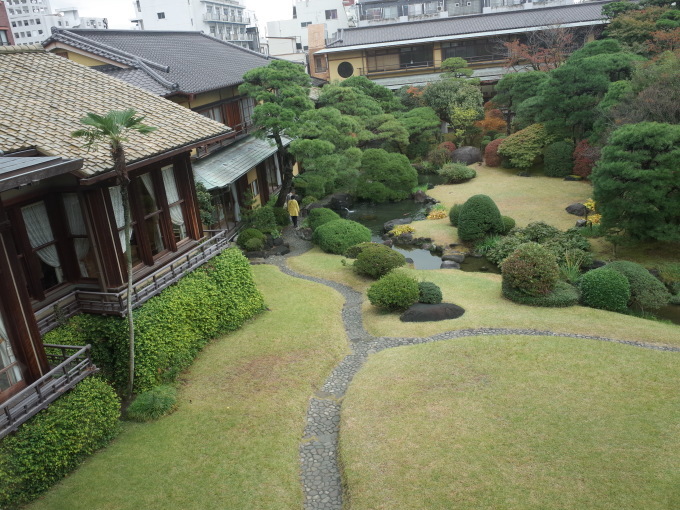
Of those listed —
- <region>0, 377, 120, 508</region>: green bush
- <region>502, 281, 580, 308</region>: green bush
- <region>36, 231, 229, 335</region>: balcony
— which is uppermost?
<region>36, 231, 229, 335</region>: balcony

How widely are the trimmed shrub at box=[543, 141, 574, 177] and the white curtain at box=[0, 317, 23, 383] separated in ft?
95.0

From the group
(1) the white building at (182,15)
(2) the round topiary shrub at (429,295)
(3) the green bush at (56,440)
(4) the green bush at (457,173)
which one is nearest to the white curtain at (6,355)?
(3) the green bush at (56,440)

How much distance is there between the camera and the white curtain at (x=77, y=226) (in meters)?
11.2

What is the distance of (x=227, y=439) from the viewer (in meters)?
9.99

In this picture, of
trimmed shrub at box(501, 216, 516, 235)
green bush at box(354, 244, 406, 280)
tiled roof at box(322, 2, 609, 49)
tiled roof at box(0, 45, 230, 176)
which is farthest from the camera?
tiled roof at box(322, 2, 609, 49)

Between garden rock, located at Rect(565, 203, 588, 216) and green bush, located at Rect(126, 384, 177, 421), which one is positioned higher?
green bush, located at Rect(126, 384, 177, 421)

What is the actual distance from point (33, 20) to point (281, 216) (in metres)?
78.0

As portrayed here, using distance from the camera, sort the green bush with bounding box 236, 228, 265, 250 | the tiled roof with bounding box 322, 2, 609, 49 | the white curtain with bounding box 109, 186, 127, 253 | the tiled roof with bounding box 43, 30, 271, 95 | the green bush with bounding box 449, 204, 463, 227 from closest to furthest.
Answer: the white curtain with bounding box 109, 186, 127, 253
the tiled roof with bounding box 43, 30, 271, 95
the green bush with bounding box 236, 228, 265, 250
the green bush with bounding box 449, 204, 463, 227
the tiled roof with bounding box 322, 2, 609, 49

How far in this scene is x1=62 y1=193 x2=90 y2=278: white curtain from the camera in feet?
36.7

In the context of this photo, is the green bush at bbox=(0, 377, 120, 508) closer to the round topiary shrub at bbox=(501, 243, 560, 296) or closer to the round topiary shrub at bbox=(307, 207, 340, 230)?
the round topiary shrub at bbox=(501, 243, 560, 296)

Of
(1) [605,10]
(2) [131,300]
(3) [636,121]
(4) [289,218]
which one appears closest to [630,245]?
(3) [636,121]

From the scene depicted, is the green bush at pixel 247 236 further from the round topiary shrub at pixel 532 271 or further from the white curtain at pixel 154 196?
the round topiary shrub at pixel 532 271

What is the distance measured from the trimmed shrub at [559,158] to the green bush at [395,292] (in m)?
18.8

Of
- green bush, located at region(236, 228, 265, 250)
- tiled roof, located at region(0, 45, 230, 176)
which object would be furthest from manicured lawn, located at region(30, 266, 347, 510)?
green bush, located at region(236, 228, 265, 250)
